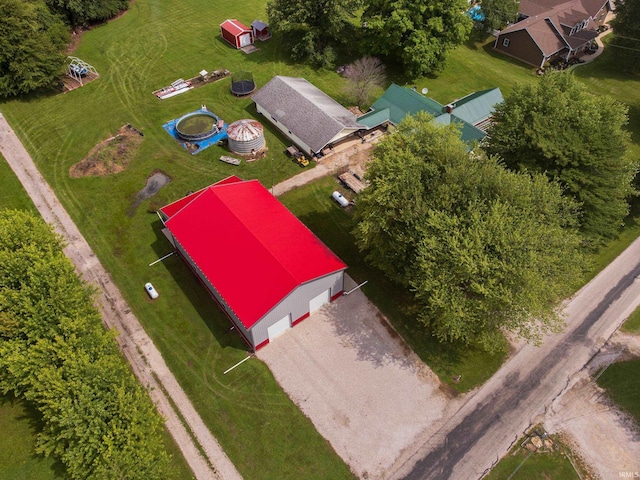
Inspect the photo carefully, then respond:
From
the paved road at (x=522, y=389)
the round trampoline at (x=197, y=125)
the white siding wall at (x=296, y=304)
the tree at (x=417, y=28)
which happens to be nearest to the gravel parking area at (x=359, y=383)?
the paved road at (x=522, y=389)

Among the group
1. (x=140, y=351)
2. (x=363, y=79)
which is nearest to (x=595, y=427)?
(x=140, y=351)

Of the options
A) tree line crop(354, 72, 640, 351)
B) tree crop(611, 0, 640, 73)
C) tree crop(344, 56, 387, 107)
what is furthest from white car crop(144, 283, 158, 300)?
tree crop(611, 0, 640, 73)

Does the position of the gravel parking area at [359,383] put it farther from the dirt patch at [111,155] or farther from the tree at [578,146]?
the dirt patch at [111,155]

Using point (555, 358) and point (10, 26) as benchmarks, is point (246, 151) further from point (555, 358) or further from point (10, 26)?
point (555, 358)

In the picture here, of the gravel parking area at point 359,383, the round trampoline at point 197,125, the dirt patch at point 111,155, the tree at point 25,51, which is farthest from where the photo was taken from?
the tree at point 25,51

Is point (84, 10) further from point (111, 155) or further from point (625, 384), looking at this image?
point (625, 384)

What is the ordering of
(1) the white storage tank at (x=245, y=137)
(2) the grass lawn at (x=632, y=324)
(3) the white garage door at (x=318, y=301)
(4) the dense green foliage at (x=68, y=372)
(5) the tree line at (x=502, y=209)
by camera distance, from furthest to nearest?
(1) the white storage tank at (x=245, y=137), (2) the grass lawn at (x=632, y=324), (3) the white garage door at (x=318, y=301), (5) the tree line at (x=502, y=209), (4) the dense green foliage at (x=68, y=372)

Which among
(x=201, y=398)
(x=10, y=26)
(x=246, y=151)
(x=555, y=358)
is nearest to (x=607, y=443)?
(x=555, y=358)

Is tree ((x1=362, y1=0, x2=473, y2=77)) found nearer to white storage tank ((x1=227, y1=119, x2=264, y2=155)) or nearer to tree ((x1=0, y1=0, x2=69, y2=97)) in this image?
white storage tank ((x1=227, y1=119, x2=264, y2=155))
